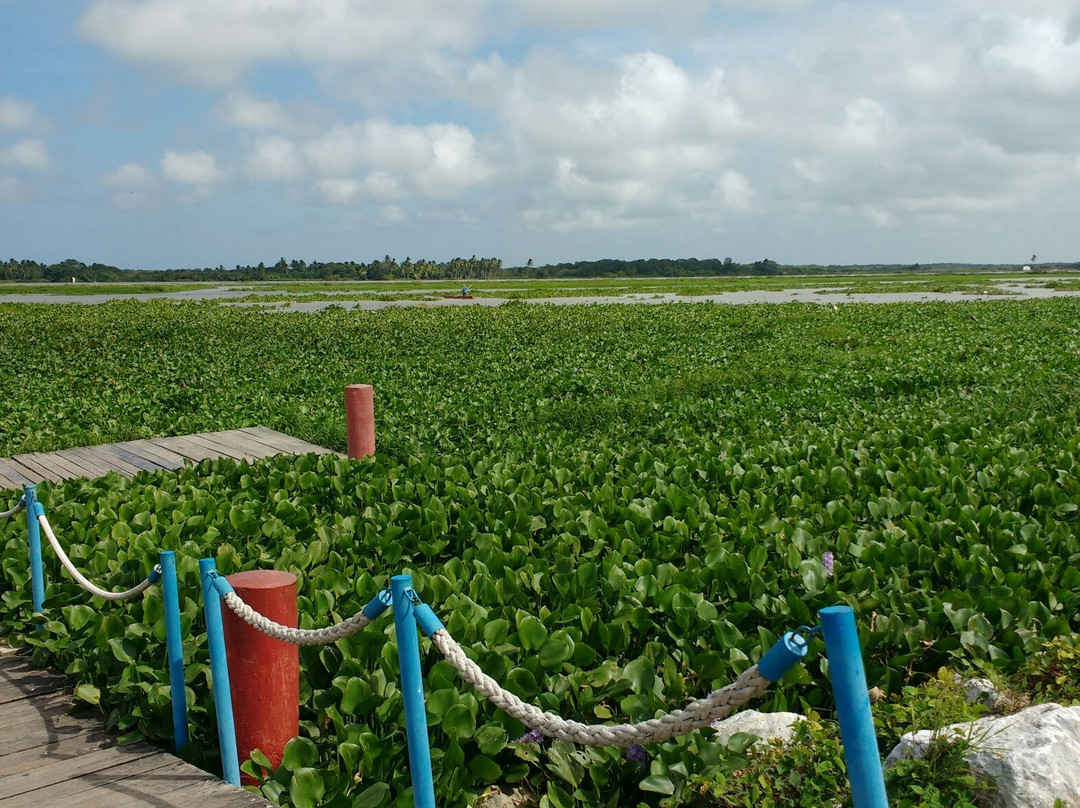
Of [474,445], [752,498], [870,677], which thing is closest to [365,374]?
[474,445]

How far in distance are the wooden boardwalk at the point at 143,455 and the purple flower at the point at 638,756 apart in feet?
18.6

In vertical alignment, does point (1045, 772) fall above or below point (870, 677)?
above

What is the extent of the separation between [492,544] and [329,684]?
164 centimetres

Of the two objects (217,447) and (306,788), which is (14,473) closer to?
(217,447)

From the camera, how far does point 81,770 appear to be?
3.08 m

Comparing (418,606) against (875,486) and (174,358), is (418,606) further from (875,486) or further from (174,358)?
(174,358)

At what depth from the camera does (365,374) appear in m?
14.4

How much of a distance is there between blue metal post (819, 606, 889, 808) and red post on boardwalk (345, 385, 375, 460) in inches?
243

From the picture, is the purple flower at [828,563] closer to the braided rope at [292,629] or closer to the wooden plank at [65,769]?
the braided rope at [292,629]

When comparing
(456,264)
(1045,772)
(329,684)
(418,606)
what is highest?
(456,264)

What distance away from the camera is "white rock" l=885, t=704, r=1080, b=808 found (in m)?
2.34

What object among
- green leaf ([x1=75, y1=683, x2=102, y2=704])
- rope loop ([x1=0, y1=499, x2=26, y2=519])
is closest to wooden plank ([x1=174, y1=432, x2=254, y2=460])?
rope loop ([x1=0, y1=499, x2=26, y2=519])

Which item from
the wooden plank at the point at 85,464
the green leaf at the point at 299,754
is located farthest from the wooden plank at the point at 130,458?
the green leaf at the point at 299,754

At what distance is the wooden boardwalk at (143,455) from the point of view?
25.8ft
